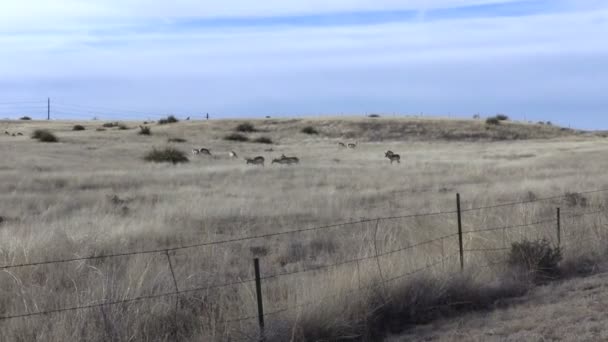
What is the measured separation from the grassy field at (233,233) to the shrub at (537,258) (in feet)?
1.68

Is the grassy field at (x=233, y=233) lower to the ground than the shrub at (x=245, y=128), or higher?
lower

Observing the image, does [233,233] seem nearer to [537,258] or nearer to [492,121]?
[537,258]

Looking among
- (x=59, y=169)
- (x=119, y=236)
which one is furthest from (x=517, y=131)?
(x=119, y=236)

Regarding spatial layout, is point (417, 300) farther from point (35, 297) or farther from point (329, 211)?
point (329, 211)

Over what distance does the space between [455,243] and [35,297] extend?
6405mm

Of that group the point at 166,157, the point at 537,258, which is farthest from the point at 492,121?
the point at 537,258

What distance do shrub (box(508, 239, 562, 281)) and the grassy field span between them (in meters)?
0.51

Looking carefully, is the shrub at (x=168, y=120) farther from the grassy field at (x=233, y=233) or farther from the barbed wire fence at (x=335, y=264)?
the barbed wire fence at (x=335, y=264)

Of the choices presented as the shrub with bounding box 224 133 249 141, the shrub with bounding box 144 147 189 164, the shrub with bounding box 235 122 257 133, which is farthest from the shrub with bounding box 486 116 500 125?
the shrub with bounding box 144 147 189 164

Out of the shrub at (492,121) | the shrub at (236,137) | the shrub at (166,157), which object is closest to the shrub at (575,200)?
the shrub at (166,157)

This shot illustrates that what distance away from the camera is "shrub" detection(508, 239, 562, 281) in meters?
10.3

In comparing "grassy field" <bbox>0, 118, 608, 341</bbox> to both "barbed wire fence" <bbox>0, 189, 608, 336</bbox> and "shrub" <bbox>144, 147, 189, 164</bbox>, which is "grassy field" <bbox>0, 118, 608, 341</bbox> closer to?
"barbed wire fence" <bbox>0, 189, 608, 336</bbox>

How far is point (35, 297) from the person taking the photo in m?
7.92

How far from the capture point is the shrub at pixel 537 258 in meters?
10.3
